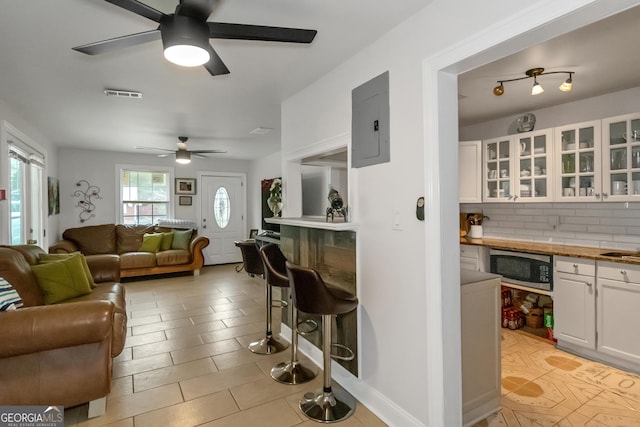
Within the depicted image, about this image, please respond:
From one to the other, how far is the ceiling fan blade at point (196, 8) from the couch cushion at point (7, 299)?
6.62ft

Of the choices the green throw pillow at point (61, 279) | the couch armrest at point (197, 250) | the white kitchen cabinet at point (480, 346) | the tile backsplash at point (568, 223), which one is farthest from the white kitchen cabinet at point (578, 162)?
the couch armrest at point (197, 250)

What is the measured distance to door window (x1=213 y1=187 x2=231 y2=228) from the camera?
7573mm

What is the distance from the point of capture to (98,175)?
Answer: 6367 mm

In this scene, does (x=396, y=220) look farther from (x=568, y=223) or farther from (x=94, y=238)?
(x=94, y=238)

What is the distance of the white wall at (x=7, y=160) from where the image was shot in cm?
330

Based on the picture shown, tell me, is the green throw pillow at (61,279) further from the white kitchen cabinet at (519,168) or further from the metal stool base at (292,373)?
the white kitchen cabinet at (519,168)

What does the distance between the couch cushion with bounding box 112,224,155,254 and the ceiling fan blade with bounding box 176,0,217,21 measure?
5.73 metres

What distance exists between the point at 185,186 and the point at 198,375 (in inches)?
210

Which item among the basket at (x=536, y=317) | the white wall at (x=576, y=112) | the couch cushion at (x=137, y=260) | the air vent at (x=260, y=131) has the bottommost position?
the basket at (x=536, y=317)

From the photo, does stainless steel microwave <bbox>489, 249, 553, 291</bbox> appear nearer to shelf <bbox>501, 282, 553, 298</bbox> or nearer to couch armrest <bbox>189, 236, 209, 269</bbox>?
shelf <bbox>501, 282, 553, 298</bbox>

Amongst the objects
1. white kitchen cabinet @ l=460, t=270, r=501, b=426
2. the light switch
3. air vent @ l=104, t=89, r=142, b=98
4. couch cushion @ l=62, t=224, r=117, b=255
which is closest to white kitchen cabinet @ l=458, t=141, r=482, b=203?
white kitchen cabinet @ l=460, t=270, r=501, b=426

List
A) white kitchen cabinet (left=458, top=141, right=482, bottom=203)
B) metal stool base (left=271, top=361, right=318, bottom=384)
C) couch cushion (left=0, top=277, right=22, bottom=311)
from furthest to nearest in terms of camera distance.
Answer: white kitchen cabinet (left=458, top=141, right=482, bottom=203) → metal stool base (left=271, top=361, right=318, bottom=384) → couch cushion (left=0, top=277, right=22, bottom=311)

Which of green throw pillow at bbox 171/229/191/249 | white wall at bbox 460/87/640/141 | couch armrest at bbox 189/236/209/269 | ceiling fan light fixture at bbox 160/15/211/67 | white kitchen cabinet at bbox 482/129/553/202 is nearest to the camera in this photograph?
ceiling fan light fixture at bbox 160/15/211/67

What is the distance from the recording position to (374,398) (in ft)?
7.18
